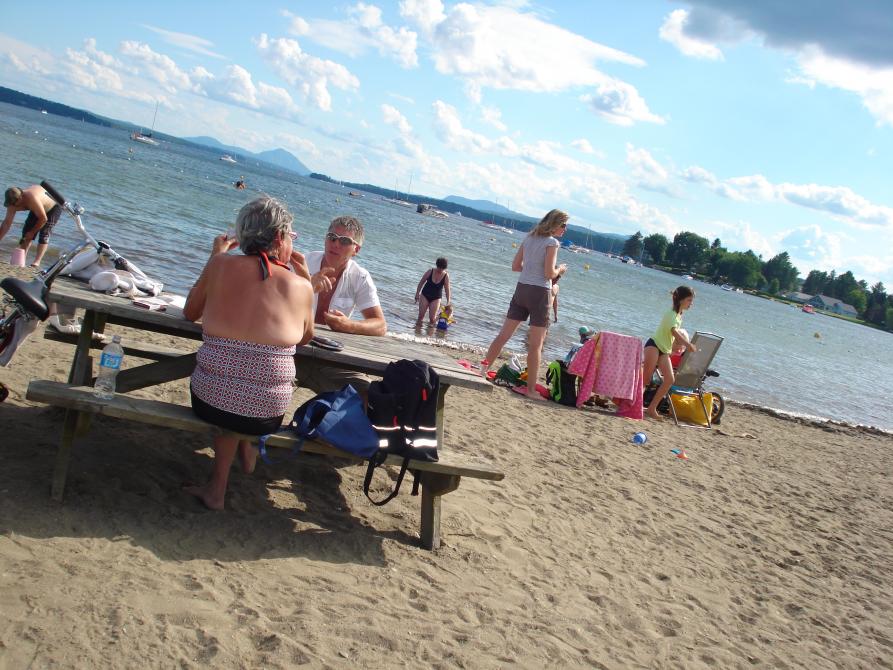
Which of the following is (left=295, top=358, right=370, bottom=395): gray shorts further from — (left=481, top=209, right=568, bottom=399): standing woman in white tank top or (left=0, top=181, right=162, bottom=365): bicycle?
(left=481, top=209, right=568, bottom=399): standing woman in white tank top

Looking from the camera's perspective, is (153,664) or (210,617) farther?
(210,617)

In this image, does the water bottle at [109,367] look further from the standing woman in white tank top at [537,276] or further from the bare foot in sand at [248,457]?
the standing woman in white tank top at [537,276]

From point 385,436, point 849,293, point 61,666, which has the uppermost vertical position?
point 849,293

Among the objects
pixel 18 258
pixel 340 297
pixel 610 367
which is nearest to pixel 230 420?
pixel 340 297

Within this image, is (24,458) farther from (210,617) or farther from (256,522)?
(210,617)

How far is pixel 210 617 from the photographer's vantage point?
2.83 metres

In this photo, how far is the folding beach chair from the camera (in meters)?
9.49

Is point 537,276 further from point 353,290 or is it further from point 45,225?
point 45,225

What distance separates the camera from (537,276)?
8180 millimetres

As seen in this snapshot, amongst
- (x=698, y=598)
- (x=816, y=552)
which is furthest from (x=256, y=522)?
(x=816, y=552)

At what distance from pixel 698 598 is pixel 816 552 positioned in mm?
1838

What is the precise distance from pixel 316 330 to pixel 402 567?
1535 millimetres

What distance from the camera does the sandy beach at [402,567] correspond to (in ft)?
9.13

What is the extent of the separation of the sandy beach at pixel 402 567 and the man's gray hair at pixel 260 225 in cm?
138
